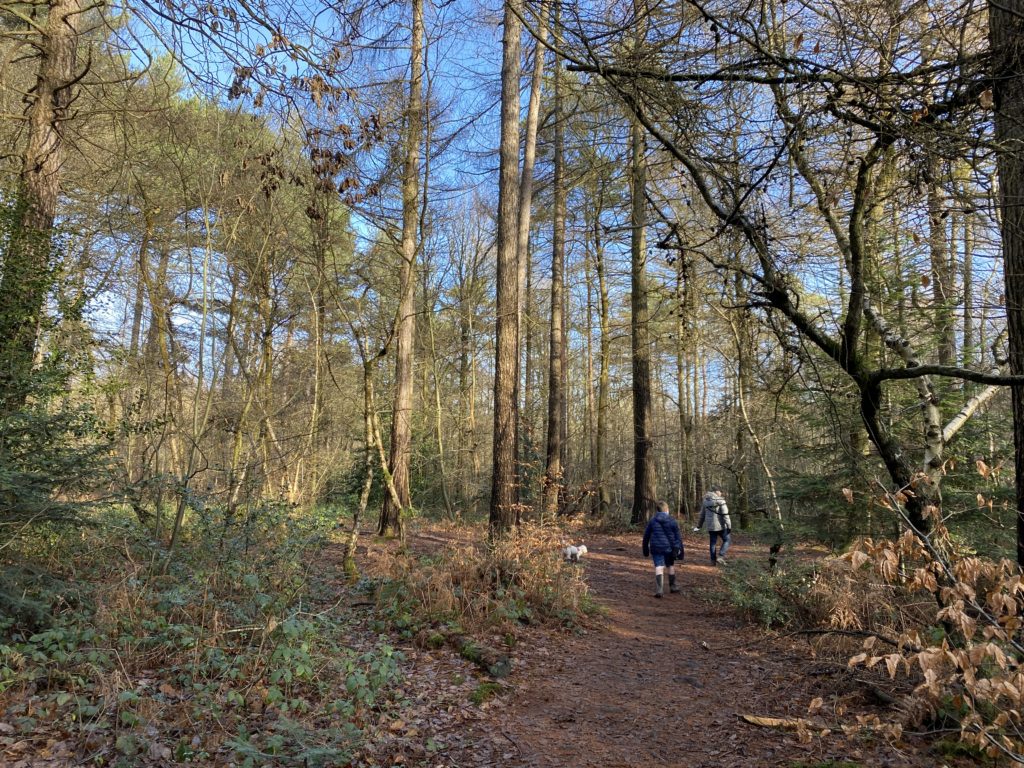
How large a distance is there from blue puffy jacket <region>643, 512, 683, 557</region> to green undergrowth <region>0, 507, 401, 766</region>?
187 inches

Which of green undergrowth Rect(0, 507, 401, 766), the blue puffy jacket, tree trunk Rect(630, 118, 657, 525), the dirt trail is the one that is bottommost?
the dirt trail

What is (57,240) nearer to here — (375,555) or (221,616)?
(221,616)

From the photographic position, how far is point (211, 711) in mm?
3875

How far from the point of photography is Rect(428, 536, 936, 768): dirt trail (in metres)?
4.04

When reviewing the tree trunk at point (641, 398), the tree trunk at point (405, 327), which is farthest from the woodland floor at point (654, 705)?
the tree trunk at point (641, 398)

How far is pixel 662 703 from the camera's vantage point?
16.8 ft

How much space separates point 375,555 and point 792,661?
242 inches

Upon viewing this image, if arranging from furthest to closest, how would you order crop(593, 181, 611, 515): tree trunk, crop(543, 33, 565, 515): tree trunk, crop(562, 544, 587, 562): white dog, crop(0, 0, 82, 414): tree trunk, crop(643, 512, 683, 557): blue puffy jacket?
1. crop(593, 181, 611, 515): tree trunk
2. crop(543, 33, 565, 515): tree trunk
3. crop(643, 512, 683, 557): blue puffy jacket
4. crop(562, 544, 587, 562): white dog
5. crop(0, 0, 82, 414): tree trunk

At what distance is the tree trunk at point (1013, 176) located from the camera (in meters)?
3.49

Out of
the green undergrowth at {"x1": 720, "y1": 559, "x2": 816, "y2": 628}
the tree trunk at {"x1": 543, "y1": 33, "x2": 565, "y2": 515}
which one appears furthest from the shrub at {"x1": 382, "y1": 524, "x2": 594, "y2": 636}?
the tree trunk at {"x1": 543, "y1": 33, "x2": 565, "y2": 515}

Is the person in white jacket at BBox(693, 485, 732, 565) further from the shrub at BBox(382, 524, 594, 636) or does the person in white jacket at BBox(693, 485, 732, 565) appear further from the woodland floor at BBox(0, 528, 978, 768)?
the shrub at BBox(382, 524, 594, 636)

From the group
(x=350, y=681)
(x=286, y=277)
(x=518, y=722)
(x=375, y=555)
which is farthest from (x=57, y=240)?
(x=518, y=722)

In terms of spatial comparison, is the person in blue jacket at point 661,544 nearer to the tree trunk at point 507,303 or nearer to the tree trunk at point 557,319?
the tree trunk at point 507,303

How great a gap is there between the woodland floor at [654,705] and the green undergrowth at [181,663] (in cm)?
62
